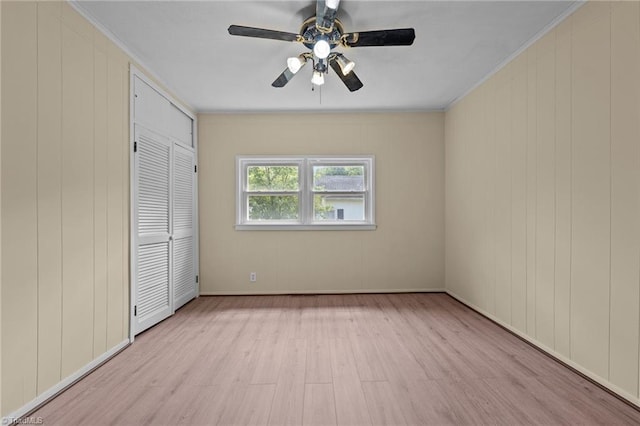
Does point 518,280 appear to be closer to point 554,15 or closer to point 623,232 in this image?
point 623,232

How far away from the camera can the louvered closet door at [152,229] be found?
300cm

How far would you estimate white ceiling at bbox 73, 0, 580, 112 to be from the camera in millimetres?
2283

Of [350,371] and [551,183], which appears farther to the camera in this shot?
[551,183]

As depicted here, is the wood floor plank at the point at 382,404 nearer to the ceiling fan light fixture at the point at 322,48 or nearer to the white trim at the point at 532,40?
the ceiling fan light fixture at the point at 322,48

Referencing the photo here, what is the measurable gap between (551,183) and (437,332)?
1.65 m

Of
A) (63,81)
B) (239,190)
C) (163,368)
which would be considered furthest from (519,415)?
(239,190)

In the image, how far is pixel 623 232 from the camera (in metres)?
1.91

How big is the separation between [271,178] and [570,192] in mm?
3418

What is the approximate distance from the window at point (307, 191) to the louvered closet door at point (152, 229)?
1200 mm

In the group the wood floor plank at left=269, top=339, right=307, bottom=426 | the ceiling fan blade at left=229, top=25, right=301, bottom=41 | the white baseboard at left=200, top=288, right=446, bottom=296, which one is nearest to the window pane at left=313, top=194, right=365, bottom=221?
the white baseboard at left=200, top=288, right=446, bottom=296

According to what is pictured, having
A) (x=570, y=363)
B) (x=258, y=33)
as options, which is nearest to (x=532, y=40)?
(x=258, y=33)

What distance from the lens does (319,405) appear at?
74.5 inches

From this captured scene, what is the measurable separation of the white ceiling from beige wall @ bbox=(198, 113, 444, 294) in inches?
18.1

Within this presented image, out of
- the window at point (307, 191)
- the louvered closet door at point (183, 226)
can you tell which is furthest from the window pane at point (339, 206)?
the louvered closet door at point (183, 226)
